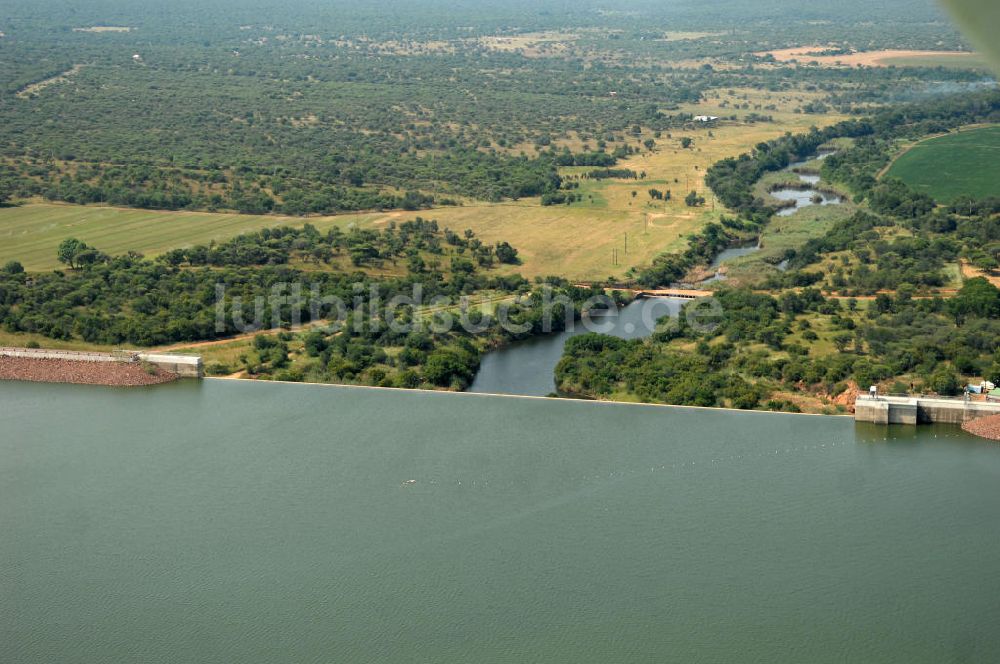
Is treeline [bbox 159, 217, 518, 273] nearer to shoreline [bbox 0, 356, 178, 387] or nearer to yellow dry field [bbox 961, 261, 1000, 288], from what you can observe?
shoreline [bbox 0, 356, 178, 387]

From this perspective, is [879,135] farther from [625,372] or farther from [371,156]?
[625,372]

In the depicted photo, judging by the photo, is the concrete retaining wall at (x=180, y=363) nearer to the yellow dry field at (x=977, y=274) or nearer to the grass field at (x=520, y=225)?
the grass field at (x=520, y=225)

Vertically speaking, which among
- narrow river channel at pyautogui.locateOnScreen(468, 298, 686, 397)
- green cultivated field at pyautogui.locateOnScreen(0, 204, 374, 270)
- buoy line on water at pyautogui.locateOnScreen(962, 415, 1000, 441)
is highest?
green cultivated field at pyautogui.locateOnScreen(0, 204, 374, 270)

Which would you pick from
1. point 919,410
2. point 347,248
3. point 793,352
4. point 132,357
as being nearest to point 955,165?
point 347,248

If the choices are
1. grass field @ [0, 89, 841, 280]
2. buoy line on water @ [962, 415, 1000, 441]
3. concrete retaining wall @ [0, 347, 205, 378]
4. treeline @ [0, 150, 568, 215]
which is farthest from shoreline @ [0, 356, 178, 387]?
treeline @ [0, 150, 568, 215]

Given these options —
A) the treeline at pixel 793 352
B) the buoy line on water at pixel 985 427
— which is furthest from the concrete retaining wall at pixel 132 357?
the buoy line on water at pixel 985 427

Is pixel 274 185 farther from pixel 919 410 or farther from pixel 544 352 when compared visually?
pixel 919 410
